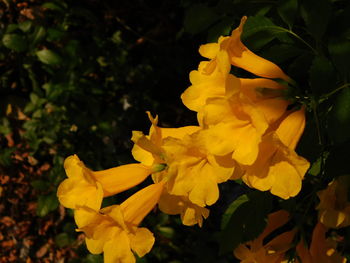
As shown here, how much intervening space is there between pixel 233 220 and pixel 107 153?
193 centimetres

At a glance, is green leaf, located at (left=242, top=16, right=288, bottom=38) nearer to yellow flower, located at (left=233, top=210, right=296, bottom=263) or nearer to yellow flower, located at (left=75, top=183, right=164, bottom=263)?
yellow flower, located at (left=75, top=183, right=164, bottom=263)

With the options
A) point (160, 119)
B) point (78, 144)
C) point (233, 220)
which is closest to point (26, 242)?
point (78, 144)

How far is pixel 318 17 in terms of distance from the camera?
171cm

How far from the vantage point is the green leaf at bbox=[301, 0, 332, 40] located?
66.5 inches

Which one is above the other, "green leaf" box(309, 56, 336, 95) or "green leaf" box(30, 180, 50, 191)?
"green leaf" box(309, 56, 336, 95)

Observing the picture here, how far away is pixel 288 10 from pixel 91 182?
41.3 inches

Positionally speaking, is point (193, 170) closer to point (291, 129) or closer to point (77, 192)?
point (291, 129)

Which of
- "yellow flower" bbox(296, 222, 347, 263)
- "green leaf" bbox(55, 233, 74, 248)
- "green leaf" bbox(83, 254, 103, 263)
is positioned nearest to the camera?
"yellow flower" bbox(296, 222, 347, 263)

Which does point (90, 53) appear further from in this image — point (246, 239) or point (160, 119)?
point (246, 239)

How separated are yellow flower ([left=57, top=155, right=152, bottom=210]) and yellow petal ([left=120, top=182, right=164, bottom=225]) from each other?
61 millimetres

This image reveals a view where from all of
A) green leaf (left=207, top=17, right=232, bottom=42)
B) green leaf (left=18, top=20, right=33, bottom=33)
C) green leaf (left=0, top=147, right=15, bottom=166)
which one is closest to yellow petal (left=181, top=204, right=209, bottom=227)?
green leaf (left=207, top=17, right=232, bottom=42)

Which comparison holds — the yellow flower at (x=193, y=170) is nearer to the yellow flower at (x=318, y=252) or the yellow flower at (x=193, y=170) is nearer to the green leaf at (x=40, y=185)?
the yellow flower at (x=318, y=252)

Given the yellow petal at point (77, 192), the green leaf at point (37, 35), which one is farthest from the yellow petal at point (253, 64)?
the green leaf at point (37, 35)

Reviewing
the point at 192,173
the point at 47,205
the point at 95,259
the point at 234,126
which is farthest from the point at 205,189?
the point at 47,205
